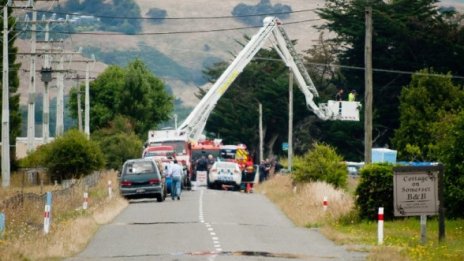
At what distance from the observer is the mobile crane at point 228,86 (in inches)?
3059

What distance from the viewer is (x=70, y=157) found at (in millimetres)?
68250

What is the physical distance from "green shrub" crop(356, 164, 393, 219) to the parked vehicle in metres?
14.3

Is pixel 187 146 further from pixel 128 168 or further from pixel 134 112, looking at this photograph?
pixel 134 112

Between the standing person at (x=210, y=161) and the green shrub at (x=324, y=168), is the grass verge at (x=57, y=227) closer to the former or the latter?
the green shrub at (x=324, y=168)

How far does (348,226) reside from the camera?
130 feet

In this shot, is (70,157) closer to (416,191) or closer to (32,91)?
(32,91)

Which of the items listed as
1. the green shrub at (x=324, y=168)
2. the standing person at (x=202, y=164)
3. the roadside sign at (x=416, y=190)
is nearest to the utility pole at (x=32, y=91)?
the standing person at (x=202, y=164)

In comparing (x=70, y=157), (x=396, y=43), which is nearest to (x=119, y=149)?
(x=70, y=157)

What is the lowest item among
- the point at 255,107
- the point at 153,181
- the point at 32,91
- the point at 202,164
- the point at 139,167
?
the point at 153,181

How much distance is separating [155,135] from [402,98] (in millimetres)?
14854

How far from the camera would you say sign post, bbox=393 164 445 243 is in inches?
1256

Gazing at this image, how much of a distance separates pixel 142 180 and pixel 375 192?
49.2 feet

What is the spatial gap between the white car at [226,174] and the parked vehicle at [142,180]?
52.3ft

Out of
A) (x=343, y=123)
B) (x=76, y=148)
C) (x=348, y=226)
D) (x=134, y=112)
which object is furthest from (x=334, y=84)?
(x=348, y=226)
